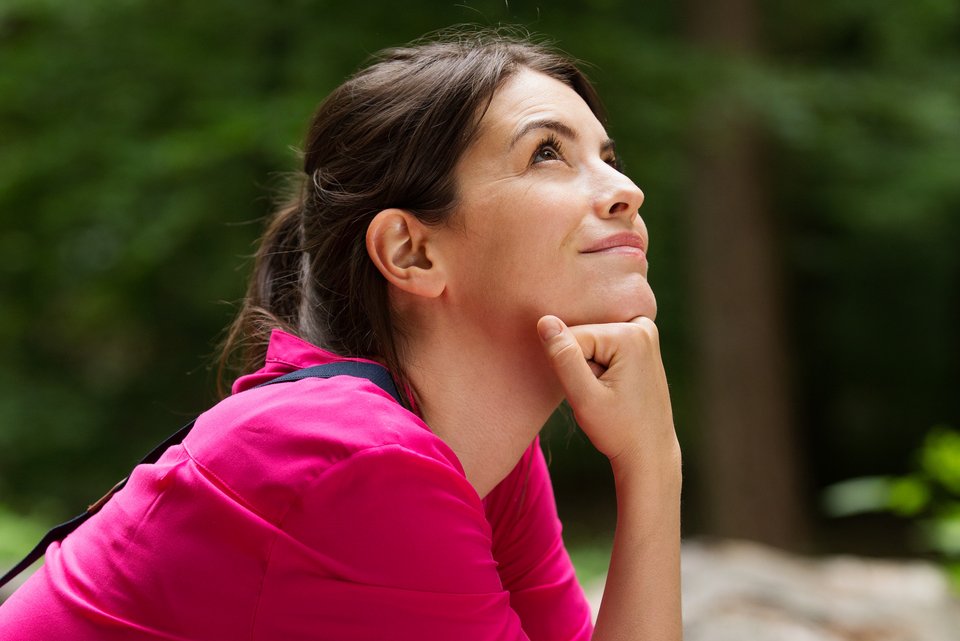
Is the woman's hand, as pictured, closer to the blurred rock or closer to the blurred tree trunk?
the blurred rock

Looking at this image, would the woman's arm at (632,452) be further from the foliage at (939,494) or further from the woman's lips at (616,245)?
the foliage at (939,494)

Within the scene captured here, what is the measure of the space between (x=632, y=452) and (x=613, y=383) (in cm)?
12

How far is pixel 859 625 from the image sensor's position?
411cm

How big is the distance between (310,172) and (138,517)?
78cm

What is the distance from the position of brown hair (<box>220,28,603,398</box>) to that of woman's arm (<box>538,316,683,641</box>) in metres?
0.33

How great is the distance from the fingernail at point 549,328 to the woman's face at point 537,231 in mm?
54

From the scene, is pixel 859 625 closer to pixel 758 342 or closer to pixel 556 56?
pixel 556 56

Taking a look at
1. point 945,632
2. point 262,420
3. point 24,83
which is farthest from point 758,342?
point 262,420

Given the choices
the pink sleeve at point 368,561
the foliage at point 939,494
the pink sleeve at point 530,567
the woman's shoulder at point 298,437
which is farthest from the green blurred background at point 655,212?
the pink sleeve at point 368,561

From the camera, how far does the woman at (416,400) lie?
1548mm

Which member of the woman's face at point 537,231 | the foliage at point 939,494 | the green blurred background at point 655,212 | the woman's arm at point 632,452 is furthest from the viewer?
the green blurred background at point 655,212

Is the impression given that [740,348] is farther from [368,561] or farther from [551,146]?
[368,561]

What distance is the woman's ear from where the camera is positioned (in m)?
1.88

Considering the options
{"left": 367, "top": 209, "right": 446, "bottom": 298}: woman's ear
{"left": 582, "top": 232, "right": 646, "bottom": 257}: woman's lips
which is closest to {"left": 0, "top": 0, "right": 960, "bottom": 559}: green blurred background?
{"left": 367, "top": 209, "right": 446, "bottom": 298}: woman's ear
